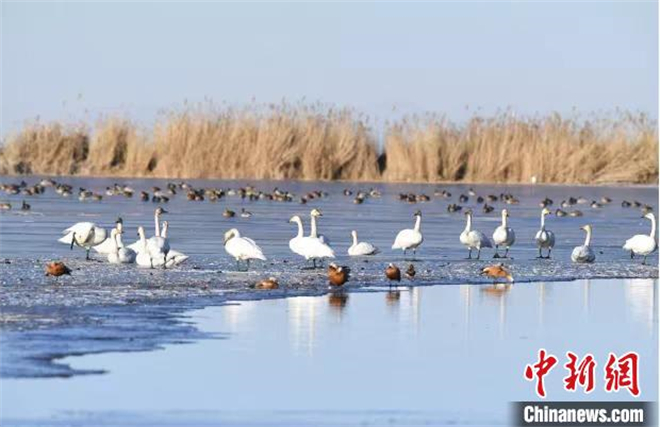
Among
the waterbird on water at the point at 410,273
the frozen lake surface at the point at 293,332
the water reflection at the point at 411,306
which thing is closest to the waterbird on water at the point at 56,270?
the frozen lake surface at the point at 293,332

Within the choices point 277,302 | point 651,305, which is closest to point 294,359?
point 277,302

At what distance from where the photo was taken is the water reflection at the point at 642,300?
12891 millimetres

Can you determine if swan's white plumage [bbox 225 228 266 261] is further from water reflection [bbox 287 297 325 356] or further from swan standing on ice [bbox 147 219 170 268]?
water reflection [bbox 287 297 325 356]

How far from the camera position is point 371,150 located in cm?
4594

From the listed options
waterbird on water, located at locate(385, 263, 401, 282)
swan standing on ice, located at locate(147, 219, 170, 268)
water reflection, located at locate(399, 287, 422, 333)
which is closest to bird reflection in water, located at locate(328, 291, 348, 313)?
water reflection, located at locate(399, 287, 422, 333)

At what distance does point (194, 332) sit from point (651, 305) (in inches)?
191

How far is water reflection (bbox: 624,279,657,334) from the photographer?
508 inches

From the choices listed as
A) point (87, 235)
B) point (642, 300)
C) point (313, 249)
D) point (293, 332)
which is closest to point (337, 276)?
point (313, 249)

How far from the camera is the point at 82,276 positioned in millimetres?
14961

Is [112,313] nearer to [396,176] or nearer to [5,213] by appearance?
[5,213]

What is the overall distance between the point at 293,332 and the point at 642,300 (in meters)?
4.48

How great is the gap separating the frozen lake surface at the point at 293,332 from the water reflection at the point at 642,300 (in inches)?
1.0

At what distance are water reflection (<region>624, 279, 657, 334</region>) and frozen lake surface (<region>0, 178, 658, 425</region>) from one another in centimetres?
3

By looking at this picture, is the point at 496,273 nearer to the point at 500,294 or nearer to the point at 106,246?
the point at 500,294
